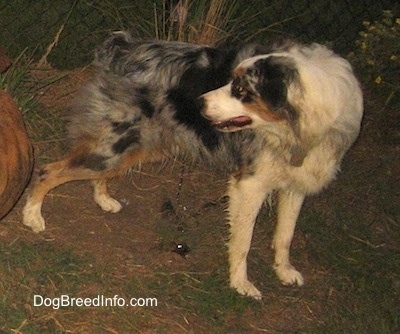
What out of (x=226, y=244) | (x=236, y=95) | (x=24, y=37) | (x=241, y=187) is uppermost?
(x=236, y=95)

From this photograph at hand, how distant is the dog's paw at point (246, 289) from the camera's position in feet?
14.9

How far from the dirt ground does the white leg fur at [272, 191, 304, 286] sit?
0.07m

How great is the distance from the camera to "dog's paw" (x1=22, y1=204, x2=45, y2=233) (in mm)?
4645

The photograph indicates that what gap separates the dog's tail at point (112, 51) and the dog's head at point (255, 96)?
75cm

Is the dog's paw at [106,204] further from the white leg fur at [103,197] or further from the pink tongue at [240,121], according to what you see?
the pink tongue at [240,121]

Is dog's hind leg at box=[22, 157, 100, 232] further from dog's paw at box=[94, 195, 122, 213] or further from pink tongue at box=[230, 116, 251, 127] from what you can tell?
pink tongue at box=[230, 116, 251, 127]

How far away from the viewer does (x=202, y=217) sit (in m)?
5.20

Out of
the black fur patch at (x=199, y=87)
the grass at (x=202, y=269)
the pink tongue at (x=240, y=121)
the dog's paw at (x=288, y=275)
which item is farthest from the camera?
the dog's paw at (x=288, y=275)

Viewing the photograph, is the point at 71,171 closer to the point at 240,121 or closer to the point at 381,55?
the point at 240,121

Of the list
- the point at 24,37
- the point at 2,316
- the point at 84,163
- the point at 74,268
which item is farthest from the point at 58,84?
the point at 2,316

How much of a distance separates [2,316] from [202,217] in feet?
5.44

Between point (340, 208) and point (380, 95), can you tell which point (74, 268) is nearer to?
point (340, 208)
